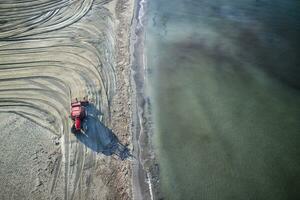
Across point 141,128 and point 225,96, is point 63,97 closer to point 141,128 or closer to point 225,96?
point 141,128

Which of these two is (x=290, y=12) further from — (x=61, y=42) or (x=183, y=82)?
(x=61, y=42)

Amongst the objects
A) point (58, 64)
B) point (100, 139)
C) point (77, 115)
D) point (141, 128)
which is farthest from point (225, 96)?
point (58, 64)

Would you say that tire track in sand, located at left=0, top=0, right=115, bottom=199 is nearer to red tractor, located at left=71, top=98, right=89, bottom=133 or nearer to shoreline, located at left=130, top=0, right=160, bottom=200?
red tractor, located at left=71, top=98, right=89, bottom=133

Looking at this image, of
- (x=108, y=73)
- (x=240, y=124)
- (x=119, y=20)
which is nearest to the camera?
(x=240, y=124)

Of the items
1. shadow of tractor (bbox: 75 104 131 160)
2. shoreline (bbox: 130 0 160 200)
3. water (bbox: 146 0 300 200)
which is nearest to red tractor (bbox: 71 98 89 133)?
shadow of tractor (bbox: 75 104 131 160)

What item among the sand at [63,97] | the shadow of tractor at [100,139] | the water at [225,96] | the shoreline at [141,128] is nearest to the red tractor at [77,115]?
the shadow of tractor at [100,139]

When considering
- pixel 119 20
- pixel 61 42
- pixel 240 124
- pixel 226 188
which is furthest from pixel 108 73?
pixel 226 188
